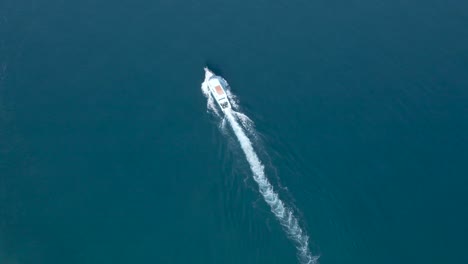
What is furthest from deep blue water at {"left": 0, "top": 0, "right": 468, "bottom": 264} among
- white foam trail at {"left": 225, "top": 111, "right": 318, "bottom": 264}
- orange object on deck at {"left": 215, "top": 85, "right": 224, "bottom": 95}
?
orange object on deck at {"left": 215, "top": 85, "right": 224, "bottom": 95}

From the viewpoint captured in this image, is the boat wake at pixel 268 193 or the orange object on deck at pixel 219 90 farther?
the orange object on deck at pixel 219 90

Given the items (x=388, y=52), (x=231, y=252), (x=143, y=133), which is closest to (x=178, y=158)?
(x=143, y=133)

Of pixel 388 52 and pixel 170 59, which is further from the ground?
pixel 170 59

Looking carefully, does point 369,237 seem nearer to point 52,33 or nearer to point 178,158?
point 178,158

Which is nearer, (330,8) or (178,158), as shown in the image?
(178,158)

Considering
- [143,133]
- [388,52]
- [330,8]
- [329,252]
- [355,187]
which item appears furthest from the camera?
[330,8]

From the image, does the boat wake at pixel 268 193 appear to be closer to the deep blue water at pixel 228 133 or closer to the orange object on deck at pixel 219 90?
the deep blue water at pixel 228 133

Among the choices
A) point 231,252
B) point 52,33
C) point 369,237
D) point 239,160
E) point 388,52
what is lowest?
point 369,237

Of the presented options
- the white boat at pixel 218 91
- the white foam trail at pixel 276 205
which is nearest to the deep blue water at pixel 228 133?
the white foam trail at pixel 276 205

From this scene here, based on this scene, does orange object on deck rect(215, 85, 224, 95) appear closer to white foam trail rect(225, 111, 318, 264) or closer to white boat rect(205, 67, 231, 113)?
white boat rect(205, 67, 231, 113)
